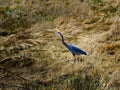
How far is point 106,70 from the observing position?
573 centimetres

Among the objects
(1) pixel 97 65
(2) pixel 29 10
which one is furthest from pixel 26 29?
(1) pixel 97 65

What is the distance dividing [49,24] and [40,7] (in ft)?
3.70

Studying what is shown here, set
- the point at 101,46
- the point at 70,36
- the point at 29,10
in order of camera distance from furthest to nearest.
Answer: the point at 29,10 < the point at 70,36 < the point at 101,46

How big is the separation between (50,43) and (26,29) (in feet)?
3.00

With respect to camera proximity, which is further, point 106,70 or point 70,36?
point 70,36

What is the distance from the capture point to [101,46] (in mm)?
6684

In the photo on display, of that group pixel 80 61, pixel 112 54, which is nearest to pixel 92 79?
pixel 80 61

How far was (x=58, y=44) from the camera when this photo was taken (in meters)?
7.05

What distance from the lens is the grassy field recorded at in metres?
5.28

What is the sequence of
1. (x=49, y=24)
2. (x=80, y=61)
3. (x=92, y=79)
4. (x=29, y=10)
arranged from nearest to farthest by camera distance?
1. (x=92, y=79)
2. (x=80, y=61)
3. (x=49, y=24)
4. (x=29, y=10)

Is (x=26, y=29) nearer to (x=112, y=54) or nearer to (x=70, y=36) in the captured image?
(x=70, y=36)

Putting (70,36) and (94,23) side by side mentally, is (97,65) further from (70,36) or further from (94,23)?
(94,23)

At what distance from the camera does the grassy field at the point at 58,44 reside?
208 inches

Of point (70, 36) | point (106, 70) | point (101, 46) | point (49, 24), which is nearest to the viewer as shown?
point (106, 70)
